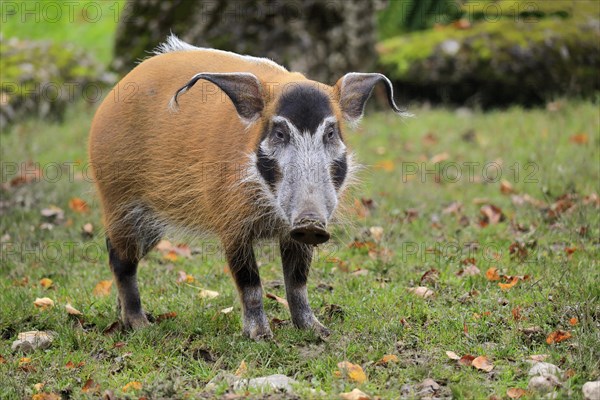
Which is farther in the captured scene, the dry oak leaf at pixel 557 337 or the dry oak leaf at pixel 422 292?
the dry oak leaf at pixel 422 292

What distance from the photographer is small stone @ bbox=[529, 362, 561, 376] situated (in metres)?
4.47

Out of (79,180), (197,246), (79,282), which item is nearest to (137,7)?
(79,180)

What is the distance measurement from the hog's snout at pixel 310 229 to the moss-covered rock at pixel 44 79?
7.93 metres

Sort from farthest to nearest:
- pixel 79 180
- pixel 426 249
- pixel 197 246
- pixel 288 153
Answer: pixel 79 180 < pixel 197 246 < pixel 426 249 < pixel 288 153

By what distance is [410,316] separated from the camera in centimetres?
554

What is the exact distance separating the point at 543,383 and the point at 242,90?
7.84 ft

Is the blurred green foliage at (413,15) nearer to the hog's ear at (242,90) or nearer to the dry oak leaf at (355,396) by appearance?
the hog's ear at (242,90)

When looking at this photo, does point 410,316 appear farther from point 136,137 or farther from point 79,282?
point 79,282

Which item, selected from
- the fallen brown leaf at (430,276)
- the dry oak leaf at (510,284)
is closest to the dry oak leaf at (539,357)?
the dry oak leaf at (510,284)

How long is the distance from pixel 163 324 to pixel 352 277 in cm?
156

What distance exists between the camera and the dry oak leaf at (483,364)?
4.70 m

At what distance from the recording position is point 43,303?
6.08 m

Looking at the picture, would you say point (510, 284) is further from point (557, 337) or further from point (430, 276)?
point (557, 337)

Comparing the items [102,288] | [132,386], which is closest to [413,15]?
[102,288]
